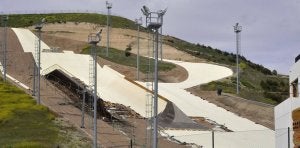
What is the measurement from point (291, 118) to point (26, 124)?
61.0 ft

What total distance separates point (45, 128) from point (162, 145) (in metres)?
8.36

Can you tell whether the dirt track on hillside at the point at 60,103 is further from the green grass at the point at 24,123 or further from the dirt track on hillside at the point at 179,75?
the dirt track on hillside at the point at 179,75

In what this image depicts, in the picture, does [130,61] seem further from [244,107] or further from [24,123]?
[24,123]

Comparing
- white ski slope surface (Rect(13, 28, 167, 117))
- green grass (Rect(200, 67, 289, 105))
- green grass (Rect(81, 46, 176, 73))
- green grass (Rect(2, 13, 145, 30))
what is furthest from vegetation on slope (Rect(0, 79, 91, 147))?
green grass (Rect(2, 13, 145, 30))

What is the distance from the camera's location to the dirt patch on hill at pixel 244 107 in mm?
63281

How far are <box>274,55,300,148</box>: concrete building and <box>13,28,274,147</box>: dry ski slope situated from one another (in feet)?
22.6

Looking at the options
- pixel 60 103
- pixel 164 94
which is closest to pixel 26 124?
pixel 60 103

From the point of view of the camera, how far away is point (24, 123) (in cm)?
4644

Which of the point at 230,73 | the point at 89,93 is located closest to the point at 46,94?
the point at 89,93

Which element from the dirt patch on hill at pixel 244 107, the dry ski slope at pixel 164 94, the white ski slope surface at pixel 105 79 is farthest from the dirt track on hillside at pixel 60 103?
the dirt patch on hill at pixel 244 107

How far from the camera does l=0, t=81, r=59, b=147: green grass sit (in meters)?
41.0

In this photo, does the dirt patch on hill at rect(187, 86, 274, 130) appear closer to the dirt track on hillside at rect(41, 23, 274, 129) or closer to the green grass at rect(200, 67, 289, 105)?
the dirt track on hillside at rect(41, 23, 274, 129)

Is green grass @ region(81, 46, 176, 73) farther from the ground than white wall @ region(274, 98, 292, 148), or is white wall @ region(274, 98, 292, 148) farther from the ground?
green grass @ region(81, 46, 176, 73)

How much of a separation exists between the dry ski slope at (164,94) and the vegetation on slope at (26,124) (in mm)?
10341
